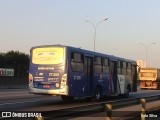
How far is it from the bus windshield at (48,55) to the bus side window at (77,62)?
683 mm

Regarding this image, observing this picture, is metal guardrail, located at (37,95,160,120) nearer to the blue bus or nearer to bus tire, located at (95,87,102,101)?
the blue bus

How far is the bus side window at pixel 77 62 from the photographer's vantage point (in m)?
22.5

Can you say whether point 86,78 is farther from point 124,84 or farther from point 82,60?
point 124,84

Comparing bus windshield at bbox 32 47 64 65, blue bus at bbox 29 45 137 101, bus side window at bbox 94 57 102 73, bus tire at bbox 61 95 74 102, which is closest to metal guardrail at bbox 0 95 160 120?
blue bus at bbox 29 45 137 101

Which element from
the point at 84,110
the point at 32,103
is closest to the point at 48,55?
the point at 32,103

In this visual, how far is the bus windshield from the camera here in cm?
2220

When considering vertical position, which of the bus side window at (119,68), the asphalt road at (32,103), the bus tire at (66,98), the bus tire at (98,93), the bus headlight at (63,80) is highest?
the bus side window at (119,68)

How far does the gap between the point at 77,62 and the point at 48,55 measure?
5.20 ft

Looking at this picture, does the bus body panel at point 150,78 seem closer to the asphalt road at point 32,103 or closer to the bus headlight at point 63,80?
the asphalt road at point 32,103

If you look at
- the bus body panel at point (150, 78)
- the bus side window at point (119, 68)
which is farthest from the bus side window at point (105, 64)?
the bus body panel at point (150, 78)

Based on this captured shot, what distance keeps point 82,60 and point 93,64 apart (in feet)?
5.27

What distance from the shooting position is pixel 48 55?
22.6 meters

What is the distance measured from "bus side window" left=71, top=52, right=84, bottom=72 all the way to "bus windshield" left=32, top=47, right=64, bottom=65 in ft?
2.24

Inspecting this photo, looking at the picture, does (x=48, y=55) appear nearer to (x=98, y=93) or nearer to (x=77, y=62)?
(x=77, y=62)
